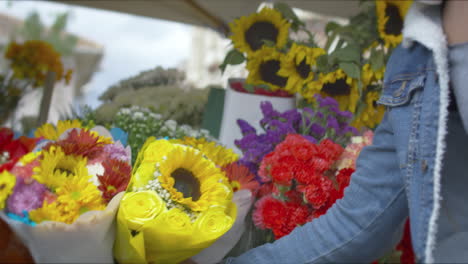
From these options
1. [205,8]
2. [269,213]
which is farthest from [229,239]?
[205,8]

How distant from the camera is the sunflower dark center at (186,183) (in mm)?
755

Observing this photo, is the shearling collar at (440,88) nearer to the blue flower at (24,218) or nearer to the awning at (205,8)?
the blue flower at (24,218)

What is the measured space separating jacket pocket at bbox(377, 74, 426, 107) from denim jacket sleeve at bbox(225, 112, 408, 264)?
8cm

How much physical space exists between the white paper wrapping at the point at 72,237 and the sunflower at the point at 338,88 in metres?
0.76

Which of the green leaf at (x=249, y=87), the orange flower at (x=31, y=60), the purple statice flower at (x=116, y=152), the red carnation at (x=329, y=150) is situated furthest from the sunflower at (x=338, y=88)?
the orange flower at (x=31, y=60)

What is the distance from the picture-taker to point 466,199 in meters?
0.77

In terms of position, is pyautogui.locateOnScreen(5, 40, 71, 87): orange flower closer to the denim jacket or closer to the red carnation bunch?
the red carnation bunch

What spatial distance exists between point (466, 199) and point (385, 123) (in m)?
0.19

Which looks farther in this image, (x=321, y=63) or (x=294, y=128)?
(x=321, y=63)

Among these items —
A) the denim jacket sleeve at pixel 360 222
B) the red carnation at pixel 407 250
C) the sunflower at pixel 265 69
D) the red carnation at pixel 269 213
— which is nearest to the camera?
the denim jacket sleeve at pixel 360 222

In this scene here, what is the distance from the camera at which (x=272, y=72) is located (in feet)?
4.40

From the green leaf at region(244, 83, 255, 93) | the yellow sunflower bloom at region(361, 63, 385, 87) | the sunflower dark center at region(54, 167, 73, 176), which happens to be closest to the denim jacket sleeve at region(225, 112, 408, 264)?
the sunflower dark center at region(54, 167, 73, 176)

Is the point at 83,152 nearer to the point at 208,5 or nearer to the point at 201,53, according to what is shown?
the point at 208,5

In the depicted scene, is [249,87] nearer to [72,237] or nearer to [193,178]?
[193,178]
